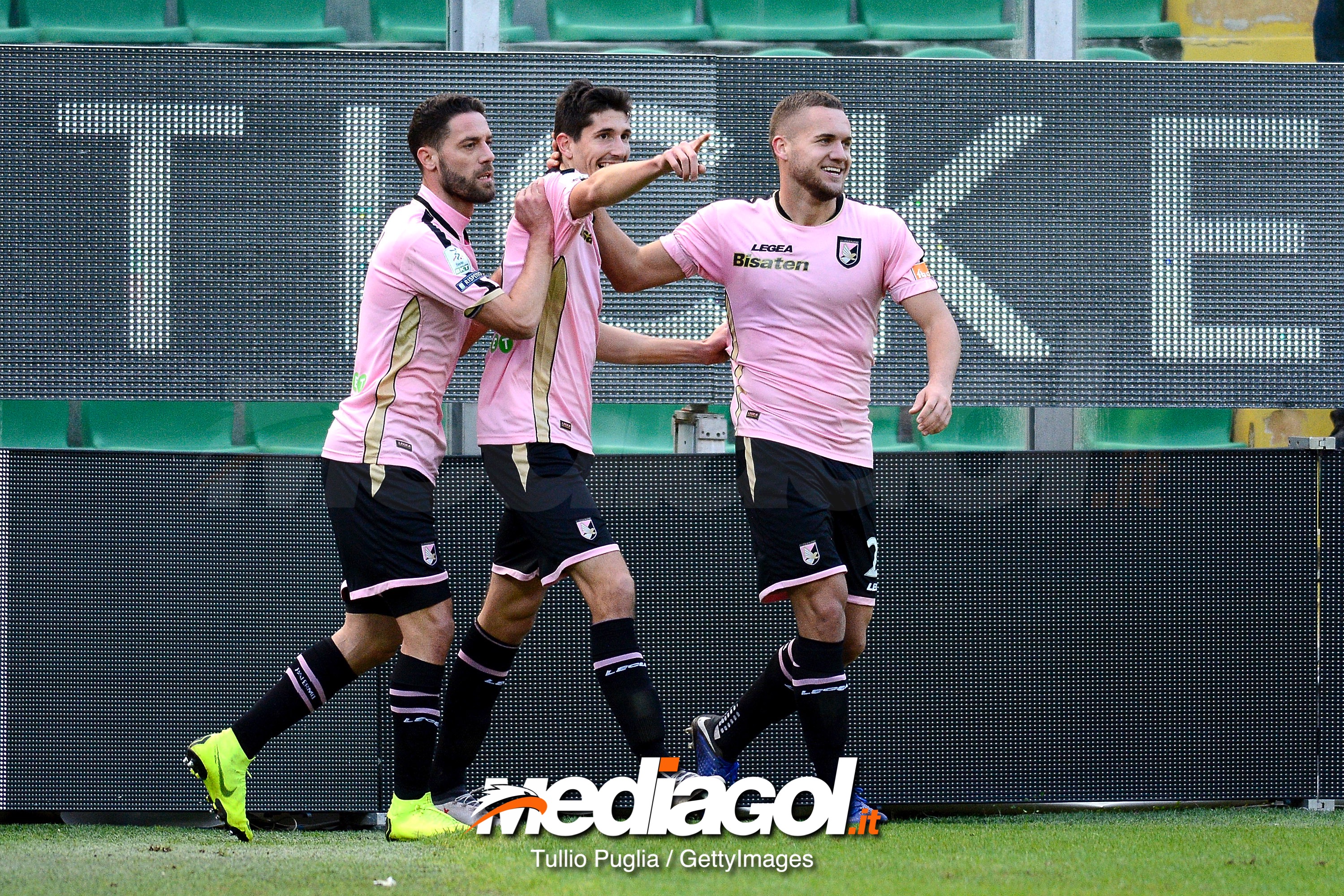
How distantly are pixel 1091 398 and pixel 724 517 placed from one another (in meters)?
1.24

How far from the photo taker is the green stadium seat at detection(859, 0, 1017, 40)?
18.7ft

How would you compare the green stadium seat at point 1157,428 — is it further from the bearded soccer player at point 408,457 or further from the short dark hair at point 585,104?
the bearded soccer player at point 408,457

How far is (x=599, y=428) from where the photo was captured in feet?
17.5

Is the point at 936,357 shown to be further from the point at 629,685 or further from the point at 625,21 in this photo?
the point at 625,21

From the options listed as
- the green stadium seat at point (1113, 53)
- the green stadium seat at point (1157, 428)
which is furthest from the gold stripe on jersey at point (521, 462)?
the green stadium seat at point (1113, 53)

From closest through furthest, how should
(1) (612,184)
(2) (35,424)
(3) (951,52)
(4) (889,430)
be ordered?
(1) (612,184) < (2) (35,424) < (4) (889,430) < (3) (951,52)

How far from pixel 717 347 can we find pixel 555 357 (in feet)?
1.90

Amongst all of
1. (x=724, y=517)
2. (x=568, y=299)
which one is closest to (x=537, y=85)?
(x=568, y=299)

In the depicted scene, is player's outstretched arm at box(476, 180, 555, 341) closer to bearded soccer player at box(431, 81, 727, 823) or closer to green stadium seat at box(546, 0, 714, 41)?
bearded soccer player at box(431, 81, 727, 823)

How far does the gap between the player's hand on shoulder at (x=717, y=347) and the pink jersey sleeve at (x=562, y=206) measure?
579mm

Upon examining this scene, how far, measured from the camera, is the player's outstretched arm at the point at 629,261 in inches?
163

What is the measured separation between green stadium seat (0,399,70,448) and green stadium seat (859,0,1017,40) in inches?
131

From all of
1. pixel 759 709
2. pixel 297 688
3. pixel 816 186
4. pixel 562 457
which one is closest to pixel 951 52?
pixel 816 186

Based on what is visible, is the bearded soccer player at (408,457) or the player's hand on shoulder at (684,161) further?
the bearded soccer player at (408,457)
